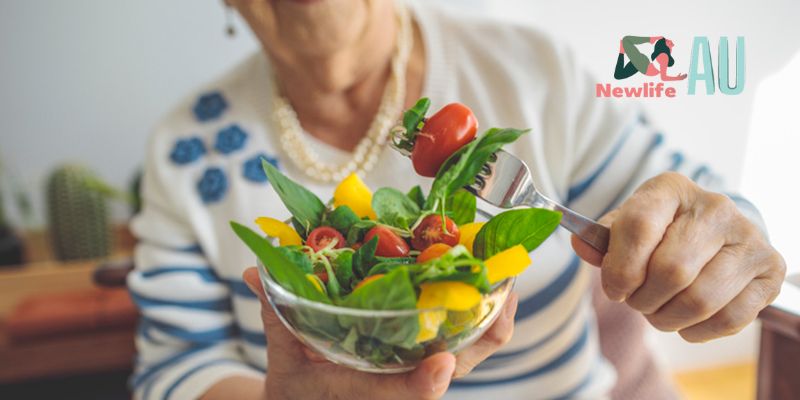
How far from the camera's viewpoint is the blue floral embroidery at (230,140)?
0.71m

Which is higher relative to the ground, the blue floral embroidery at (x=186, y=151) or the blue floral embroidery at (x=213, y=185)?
the blue floral embroidery at (x=186, y=151)

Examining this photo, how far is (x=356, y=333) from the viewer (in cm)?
33

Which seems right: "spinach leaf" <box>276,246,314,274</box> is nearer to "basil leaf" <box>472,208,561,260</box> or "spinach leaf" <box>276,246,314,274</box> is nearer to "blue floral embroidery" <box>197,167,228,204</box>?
"basil leaf" <box>472,208,561,260</box>

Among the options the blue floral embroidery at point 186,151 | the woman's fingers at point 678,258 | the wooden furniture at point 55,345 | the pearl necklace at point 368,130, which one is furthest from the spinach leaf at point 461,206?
the wooden furniture at point 55,345

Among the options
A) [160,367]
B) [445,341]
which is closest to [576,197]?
[445,341]

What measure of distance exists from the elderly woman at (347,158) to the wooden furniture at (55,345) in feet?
1.17

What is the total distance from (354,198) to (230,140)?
31 centimetres

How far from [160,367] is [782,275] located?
577mm

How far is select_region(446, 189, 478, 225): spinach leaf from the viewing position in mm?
408

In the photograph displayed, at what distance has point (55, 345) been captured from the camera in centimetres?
102

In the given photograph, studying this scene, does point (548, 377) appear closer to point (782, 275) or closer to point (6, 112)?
point (782, 275)

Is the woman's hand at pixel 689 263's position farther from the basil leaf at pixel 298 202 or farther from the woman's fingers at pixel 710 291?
the basil leaf at pixel 298 202

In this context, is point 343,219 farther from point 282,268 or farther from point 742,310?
point 742,310

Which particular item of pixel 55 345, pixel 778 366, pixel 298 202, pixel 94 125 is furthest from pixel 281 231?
pixel 94 125
